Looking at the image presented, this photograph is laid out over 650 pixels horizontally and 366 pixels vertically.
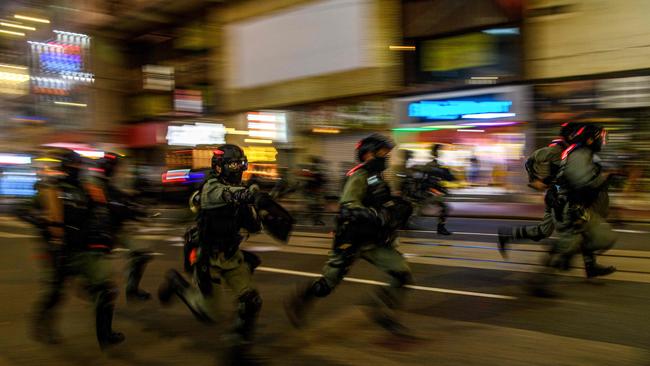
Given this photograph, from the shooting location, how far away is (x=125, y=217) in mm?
5324

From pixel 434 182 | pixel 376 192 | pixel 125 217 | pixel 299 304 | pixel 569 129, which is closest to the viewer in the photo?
pixel 376 192

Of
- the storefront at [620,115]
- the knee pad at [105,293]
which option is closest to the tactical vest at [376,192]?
the knee pad at [105,293]

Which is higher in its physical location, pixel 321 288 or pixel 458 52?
pixel 458 52

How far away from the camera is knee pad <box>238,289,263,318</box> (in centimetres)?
409

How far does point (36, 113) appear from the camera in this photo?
138 feet

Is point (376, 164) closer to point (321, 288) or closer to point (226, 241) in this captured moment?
point (321, 288)

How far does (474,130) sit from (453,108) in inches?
39.7

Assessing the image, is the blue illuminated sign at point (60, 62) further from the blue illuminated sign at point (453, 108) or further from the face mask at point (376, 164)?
the face mask at point (376, 164)

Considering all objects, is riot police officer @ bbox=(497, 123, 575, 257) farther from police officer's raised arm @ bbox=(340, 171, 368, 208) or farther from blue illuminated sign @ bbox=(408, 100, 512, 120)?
blue illuminated sign @ bbox=(408, 100, 512, 120)

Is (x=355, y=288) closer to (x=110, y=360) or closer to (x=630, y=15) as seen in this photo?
(x=110, y=360)

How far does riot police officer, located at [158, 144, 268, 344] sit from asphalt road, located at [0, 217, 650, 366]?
43cm

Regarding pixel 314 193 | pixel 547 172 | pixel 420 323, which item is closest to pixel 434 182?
pixel 314 193

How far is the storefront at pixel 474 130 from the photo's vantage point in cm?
1623

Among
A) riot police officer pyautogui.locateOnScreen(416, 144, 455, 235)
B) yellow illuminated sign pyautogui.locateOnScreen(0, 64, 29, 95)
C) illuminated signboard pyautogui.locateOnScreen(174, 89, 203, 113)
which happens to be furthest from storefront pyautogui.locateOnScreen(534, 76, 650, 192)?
yellow illuminated sign pyautogui.locateOnScreen(0, 64, 29, 95)
